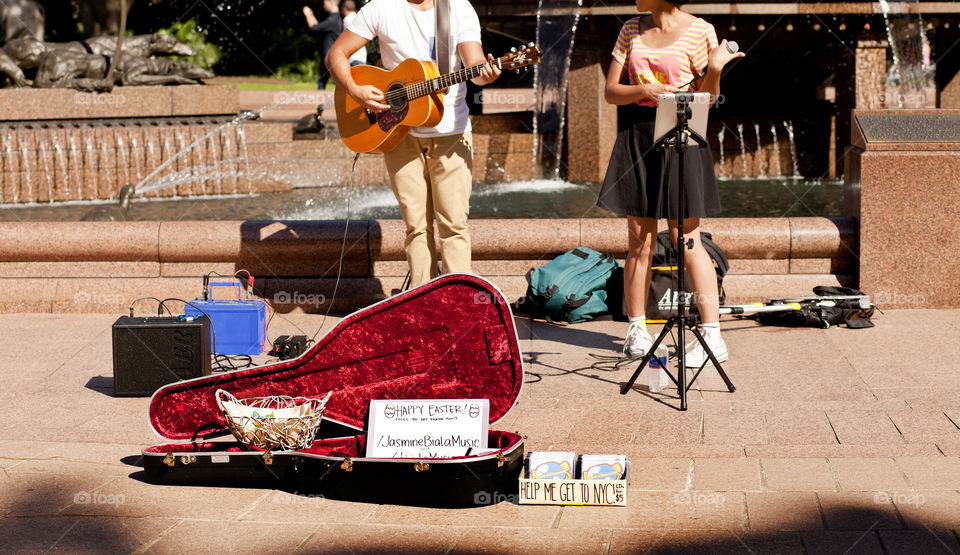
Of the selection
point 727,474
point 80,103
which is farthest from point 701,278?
point 80,103

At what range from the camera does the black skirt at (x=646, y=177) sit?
5.34m

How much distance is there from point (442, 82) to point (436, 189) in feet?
2.10

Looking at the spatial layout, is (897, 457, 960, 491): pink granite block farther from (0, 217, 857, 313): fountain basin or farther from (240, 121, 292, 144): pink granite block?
(240, 121, 292, 144): pink granite block

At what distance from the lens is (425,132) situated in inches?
221

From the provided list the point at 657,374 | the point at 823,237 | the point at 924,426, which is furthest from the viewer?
the point at 823,237

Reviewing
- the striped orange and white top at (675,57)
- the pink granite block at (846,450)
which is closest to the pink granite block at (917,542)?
the pink granite block at (846,450)

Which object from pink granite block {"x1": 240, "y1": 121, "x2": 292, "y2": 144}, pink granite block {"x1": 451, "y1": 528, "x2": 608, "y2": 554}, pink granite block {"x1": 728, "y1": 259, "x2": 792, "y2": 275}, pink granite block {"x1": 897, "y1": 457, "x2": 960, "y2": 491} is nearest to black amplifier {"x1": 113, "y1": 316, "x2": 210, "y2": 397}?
pink granite block {"x1": 451, "y1": 528, "x2": 608, "y2": 554}

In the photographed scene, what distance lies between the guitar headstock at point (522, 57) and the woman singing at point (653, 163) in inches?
18.8

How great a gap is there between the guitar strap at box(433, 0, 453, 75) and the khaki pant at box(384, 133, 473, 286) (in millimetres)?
398

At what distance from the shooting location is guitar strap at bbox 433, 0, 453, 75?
5438mm

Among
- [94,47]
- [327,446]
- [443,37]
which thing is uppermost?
[94,47]

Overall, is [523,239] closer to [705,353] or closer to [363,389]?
[705,353]

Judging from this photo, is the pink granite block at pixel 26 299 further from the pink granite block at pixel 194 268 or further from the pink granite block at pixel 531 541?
the pink granite block at pixel 531 541

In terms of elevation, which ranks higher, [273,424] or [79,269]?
[79,269]
